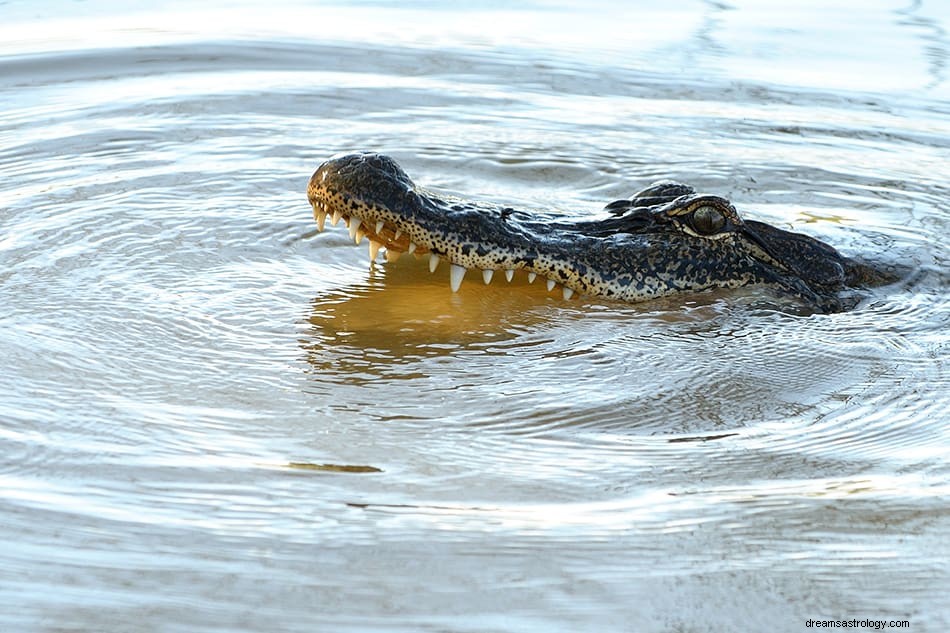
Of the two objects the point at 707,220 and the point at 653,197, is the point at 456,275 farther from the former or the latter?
the point at 707,220

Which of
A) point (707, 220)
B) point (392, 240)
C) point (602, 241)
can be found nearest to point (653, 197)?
point (707, 220)

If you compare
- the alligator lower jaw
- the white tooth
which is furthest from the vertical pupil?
the white tooth

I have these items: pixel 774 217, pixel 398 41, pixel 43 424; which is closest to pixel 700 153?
pixel 774 217

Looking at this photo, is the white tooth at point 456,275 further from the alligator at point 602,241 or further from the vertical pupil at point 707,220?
the vertical pupil at point 707,220

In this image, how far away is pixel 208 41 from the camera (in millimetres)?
10523

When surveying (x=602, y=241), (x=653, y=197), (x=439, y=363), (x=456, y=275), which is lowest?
(x=439, y=363)

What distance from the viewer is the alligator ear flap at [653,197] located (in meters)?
6.48

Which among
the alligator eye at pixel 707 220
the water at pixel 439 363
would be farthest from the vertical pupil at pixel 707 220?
the water at pixel 439 363

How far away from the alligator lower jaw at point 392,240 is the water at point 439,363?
15cm

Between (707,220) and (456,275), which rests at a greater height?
(707,220)

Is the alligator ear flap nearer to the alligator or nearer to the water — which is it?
the alligator

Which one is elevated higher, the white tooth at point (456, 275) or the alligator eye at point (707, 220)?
the alligator eye at point (707, 220)

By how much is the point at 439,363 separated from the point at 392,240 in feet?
2.90

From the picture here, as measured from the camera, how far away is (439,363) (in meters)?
5.29
